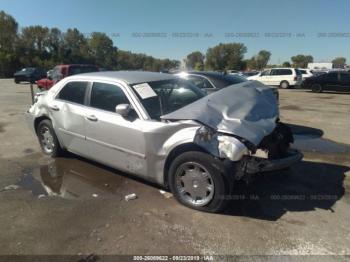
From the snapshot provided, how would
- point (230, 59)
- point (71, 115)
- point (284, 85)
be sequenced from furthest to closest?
point (230, 59)
point (284, 85)
point (71, 115)

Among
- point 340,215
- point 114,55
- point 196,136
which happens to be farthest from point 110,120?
point 114,55

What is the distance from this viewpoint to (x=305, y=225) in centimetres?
358

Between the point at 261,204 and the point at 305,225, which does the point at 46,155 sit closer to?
the point at 261,204

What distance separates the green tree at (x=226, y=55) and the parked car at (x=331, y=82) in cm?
7132

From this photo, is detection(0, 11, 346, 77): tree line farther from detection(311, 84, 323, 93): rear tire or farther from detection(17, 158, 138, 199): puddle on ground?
detection(17, 158, 138, 199): puddle on ground

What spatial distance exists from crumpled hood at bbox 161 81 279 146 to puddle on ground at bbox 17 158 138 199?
1.45 metres

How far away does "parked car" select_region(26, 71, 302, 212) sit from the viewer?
365 centimetres

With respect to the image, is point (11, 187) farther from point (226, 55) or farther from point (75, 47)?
point (226, 55)

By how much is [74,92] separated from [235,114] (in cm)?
277

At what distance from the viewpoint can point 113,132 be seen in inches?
175

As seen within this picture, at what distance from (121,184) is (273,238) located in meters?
2.31

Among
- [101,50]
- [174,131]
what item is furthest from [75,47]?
[174,131]

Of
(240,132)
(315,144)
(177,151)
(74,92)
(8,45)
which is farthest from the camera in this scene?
(8,45)

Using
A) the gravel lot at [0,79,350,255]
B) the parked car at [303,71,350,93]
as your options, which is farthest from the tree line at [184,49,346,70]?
the gravel lot at [0,79,350,255]
